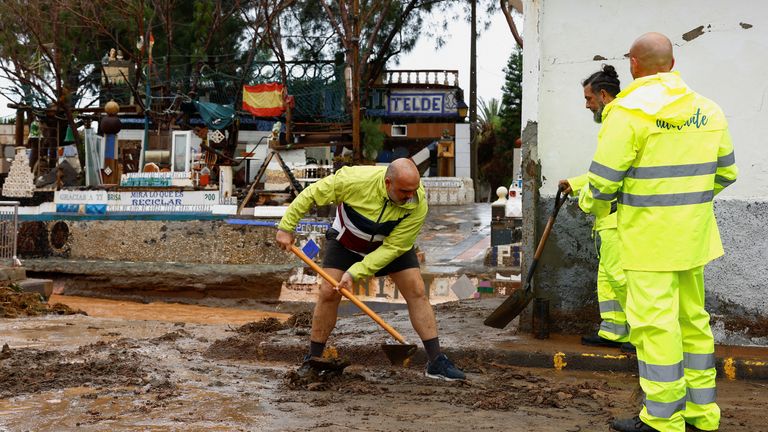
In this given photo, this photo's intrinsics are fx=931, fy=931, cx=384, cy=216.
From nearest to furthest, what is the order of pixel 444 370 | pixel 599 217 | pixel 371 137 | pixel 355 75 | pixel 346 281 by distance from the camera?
pixel 346 281, pixel 444 370, pixel 599 217, pixel 355 75, pixel 371 137

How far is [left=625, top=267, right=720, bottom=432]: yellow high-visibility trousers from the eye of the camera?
4438 mm

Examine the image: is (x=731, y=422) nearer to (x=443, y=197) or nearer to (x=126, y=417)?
(x=126, y=417)

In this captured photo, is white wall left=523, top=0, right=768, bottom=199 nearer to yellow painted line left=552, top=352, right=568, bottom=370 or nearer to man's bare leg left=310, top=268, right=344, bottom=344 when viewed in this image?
yellow painted line left=552, top=352, right=568, bottom=370

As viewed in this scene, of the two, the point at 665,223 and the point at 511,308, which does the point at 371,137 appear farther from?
the point at 665,223

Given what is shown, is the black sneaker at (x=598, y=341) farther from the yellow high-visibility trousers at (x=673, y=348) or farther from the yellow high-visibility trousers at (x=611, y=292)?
the yellow high-visibility trousers at (x=673, y=348)

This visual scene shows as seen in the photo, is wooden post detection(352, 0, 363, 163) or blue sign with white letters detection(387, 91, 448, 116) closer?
wooden post detection(352, 0, 363, 163)

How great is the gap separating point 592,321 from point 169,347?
3.41 m

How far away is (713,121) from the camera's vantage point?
15.2 ft

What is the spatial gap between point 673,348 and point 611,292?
2373mm

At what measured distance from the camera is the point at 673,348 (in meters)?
4.43

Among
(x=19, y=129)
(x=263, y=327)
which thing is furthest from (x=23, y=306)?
(x=19, y=129)

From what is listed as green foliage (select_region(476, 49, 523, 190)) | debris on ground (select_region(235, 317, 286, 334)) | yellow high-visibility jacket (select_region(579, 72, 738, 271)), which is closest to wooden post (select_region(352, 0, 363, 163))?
green foliage (select_region(476, 49, 523, 190))

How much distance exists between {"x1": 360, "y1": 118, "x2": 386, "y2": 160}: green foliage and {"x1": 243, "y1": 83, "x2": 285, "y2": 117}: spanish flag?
2444 mm

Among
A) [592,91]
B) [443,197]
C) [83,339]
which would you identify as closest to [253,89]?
[443,197]
